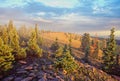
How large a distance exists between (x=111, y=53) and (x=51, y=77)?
95.1 ft

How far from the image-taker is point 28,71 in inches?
1545

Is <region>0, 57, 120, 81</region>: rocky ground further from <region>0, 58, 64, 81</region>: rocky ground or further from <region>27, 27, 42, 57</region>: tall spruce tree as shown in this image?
<region>27, 27, 42, 57</region>: tall spruce tree

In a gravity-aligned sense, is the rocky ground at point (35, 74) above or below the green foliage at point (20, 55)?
below

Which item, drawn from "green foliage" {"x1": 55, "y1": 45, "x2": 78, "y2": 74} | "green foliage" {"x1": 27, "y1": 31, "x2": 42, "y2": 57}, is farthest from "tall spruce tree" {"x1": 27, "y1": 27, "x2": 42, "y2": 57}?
"green foliage" {"x1": 55, "y1": 45, "x2": 78, "y2": 74}

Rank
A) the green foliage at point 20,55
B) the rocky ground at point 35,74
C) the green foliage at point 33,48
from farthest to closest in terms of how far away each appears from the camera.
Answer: the green foliage at point 33,48, the green foliage at point 20,55, the rocky ground at point 35,74

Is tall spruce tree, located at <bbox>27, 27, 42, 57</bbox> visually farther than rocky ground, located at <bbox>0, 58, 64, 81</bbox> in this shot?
Yes

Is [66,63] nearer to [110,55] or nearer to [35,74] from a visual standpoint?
[35,74]

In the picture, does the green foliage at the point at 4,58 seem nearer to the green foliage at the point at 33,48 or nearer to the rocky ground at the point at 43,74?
the rocky ground at the point at 43,74

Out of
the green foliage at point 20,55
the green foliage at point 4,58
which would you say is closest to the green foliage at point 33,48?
the green foliage at point 20,55

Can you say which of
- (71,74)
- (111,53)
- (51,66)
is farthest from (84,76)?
(111,53)

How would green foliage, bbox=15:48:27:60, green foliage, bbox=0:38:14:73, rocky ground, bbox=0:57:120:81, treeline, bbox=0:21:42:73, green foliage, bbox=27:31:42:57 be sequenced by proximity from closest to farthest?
rocky ground, bbox=0:57:120:81 → green foliage, bbox=0:38:14:73 → treeline, bbox=0:21:42:73 → green foliage, bbox=15:48:27:60 → green foliage, bbox=27:31:42:57

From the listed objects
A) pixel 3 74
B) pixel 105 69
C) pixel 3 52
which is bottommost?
pixel 105 69

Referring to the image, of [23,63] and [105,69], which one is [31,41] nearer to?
[23,63]

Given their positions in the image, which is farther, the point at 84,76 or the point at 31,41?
the point at 31,41
